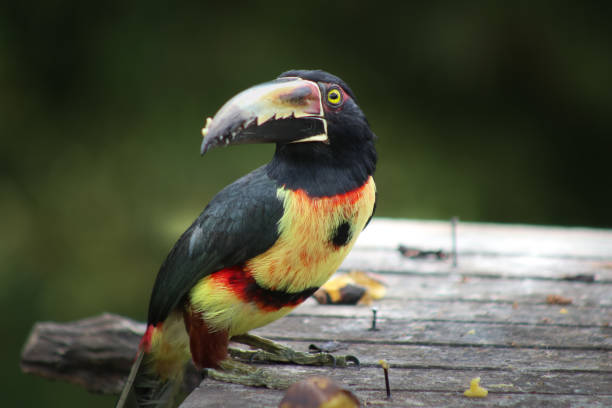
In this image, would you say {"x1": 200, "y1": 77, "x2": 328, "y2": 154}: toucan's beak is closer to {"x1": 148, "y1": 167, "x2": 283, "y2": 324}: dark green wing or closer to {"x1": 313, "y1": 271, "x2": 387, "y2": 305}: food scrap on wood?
{"x1": 148, "y1": 167, "x2": 283, "y2": 324}: dark green wing

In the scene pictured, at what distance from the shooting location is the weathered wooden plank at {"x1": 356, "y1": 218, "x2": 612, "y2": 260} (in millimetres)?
3662

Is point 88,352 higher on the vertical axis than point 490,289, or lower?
lower

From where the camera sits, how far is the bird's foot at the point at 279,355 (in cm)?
226

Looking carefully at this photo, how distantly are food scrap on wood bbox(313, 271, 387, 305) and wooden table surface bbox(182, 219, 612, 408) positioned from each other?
4 cm

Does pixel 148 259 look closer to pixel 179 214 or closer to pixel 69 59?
pixel 179 214

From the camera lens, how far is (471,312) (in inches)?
108

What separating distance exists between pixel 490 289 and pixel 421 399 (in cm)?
113

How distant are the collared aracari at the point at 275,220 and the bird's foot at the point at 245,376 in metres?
0.03

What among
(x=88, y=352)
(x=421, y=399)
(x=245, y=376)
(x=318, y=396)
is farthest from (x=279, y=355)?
(x=88, y=352)

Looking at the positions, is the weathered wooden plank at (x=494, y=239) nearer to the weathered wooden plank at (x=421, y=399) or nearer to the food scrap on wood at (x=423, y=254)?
the food scrap on wood at (x=423, y=254)

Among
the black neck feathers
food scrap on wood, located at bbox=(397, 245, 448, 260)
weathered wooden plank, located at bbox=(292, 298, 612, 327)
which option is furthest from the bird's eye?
food scrap on wood, located at bbox=(397, 245, 448, 260)

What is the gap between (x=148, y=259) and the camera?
17.8 ft

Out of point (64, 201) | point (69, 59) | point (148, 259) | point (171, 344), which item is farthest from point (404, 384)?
point (69, 59)

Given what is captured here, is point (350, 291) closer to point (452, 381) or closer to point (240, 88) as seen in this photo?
point (452, 381)
